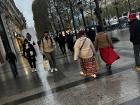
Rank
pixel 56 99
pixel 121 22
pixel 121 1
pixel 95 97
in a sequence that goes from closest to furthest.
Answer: pixel 95 97 → pixel 56 99 → pixel 121 22 → pixel 121 1

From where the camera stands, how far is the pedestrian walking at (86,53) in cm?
1205

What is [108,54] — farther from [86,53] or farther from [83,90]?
[83,90]

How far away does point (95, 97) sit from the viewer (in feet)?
30.4

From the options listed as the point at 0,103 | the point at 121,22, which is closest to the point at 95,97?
the point at 0,103

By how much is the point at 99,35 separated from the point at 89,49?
753 millimetres

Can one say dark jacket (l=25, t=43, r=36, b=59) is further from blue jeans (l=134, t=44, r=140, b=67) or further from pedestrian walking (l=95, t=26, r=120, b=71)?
blue jeans (l=134, t=44, r=140, b=67)

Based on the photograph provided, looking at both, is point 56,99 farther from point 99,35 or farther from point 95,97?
point 99,35

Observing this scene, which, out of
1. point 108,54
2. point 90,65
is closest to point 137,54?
point 108,54

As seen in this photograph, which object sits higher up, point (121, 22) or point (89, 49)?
point (89, 49)

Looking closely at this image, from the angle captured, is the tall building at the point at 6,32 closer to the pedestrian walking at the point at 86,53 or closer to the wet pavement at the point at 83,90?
the wet pavement at the point at 83,90

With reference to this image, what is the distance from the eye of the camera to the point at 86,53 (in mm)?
12047

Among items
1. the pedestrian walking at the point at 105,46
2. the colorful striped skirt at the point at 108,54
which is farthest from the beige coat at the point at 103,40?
the colorful striped skirt at the point at 108,54

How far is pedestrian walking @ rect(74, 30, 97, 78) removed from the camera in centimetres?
1205

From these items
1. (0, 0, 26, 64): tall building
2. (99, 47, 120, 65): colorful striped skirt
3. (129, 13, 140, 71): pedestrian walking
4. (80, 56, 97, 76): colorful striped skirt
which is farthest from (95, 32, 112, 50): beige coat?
(0, 0, 26, 64): tall building
